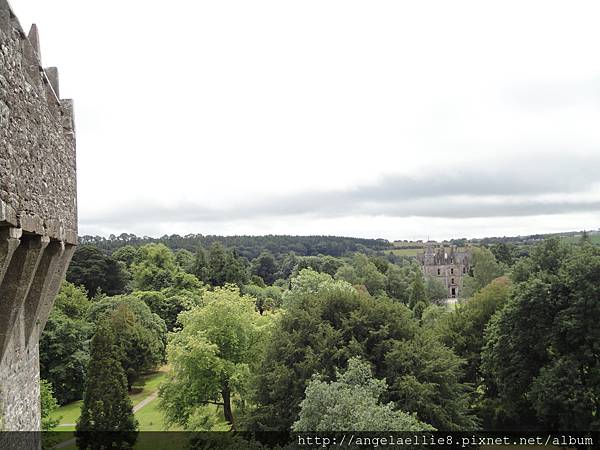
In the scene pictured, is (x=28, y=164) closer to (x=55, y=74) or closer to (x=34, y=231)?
(x=34, y=231)

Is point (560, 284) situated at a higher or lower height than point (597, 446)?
higher

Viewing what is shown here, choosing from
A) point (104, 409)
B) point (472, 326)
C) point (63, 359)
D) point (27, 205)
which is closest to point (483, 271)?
point (472, 326)

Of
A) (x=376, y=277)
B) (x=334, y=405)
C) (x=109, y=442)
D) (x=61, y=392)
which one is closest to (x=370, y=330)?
(x=334, y=405)

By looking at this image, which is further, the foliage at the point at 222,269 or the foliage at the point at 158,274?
the foliage at the point at 222,269

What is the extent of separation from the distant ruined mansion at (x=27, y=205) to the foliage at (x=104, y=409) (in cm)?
1480

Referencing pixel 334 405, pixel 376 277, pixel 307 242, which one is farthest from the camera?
pixel 307 242

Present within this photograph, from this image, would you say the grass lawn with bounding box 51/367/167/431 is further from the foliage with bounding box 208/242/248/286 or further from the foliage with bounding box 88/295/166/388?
the foliage with bounding box 208/242/248/286

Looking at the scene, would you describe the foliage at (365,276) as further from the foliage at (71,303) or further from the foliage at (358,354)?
the foliage at (358,354)

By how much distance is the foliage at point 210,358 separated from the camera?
20.6m

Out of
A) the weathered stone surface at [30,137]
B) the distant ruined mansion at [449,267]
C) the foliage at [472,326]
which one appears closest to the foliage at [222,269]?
the foliage at [472,326]

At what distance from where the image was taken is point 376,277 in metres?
54.4

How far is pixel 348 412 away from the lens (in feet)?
39.3

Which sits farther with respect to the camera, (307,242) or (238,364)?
(307,242)

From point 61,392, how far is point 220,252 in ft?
98.5
